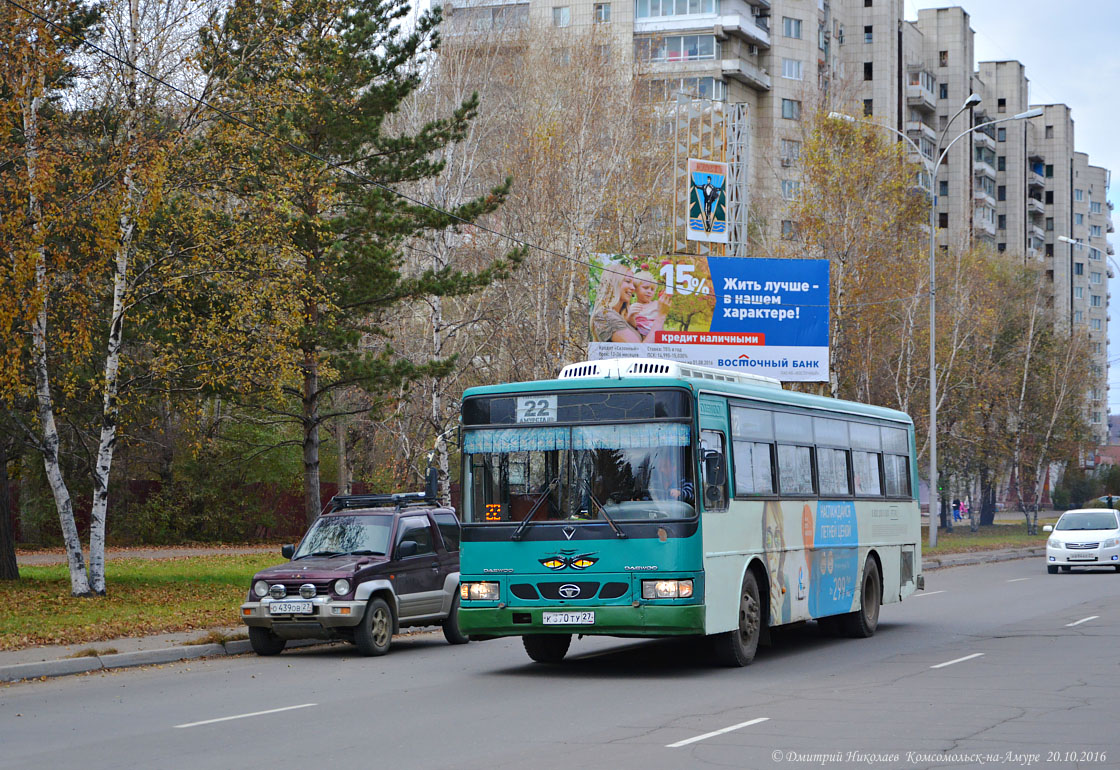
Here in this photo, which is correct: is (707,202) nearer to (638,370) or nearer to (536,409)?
(638,370)

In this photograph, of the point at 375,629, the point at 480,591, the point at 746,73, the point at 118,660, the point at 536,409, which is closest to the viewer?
the point at 480,591

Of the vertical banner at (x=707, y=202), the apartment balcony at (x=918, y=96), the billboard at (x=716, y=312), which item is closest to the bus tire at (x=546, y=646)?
the billboard at (x=716, y=312)

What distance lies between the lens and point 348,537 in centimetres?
1772

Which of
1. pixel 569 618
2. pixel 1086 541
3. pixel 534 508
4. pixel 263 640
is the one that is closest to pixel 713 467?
pixel 534 508

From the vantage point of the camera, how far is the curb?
47.7 ft

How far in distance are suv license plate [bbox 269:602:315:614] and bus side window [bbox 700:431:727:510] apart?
205 inches

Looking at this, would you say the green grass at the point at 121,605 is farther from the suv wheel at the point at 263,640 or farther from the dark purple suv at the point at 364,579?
the dark purple suv at the point at 364,579

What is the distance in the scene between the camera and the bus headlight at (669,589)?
13.4 meters

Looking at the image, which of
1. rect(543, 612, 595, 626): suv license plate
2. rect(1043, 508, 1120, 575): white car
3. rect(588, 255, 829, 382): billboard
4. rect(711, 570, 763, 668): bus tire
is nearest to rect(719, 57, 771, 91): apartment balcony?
rect(588, 255, 829, 382): billboard

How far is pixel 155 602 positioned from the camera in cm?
2244

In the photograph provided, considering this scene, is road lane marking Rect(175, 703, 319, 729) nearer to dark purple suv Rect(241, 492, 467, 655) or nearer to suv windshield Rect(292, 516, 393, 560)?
dark purple suv Rect(241, 492, 467, 655)

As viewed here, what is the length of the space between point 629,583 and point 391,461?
33206 mm

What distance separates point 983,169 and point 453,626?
10112cm

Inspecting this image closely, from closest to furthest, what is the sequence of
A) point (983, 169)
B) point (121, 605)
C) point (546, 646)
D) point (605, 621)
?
point (605, 621), point (546, 646), point (121, 605), point (983, 169)
